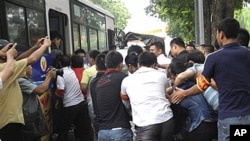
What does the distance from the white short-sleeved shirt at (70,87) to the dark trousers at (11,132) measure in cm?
203

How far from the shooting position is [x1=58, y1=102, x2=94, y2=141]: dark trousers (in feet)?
21.2

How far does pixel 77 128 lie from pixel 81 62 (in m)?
1.14

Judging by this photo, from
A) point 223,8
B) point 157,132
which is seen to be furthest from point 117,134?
point 223,8

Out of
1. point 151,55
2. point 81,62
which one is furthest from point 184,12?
point 151,55

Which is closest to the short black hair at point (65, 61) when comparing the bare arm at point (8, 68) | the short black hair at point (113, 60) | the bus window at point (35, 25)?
the bus window at point (35, 25)

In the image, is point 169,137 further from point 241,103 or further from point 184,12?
point 184,12

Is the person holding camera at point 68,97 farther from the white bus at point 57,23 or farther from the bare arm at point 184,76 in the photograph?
the bare arm at point 184,76

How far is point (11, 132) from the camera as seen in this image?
4.19m

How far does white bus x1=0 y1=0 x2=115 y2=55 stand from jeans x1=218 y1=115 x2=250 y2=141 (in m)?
3.77

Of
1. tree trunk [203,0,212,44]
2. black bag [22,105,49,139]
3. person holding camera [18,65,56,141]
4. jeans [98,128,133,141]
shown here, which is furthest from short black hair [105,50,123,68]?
tree trunk [203,0,212,44]

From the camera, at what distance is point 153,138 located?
415cm

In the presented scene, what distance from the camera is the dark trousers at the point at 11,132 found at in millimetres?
4150

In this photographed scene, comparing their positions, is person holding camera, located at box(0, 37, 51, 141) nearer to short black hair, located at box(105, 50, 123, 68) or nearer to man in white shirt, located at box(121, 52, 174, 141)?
short black hair, located at box(105, 50, 123, 68)

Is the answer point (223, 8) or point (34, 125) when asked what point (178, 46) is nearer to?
point (34, 125)
